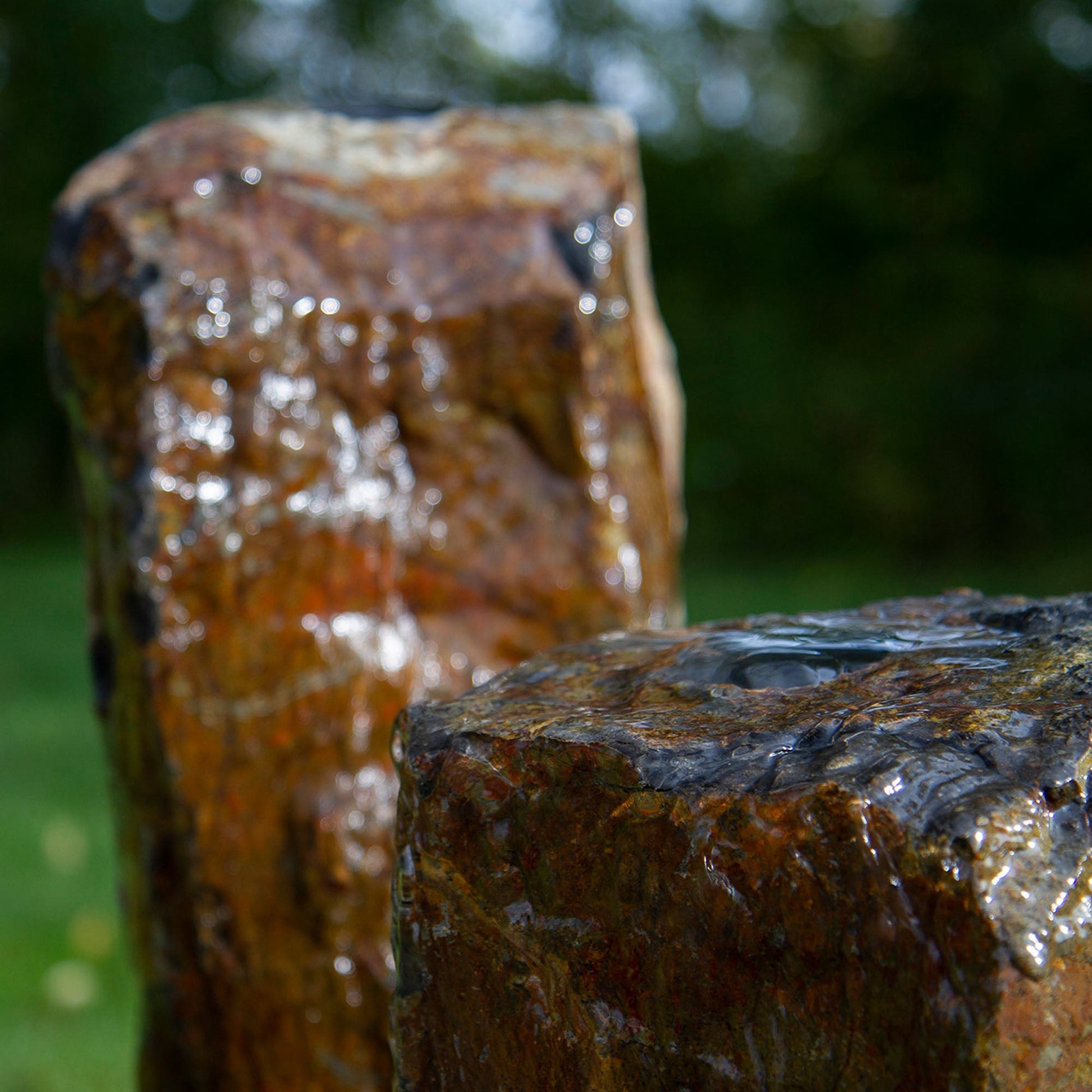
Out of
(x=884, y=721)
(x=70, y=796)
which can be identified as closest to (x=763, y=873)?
(x=884, y=721)

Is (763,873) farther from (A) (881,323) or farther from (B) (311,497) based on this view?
(A) (881,323)

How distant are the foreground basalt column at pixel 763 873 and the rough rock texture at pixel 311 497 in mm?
853

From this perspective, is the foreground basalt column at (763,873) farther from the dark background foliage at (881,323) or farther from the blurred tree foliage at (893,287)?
the blurred tree foliage at (893,287)

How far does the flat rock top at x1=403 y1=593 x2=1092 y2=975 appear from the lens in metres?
0.87

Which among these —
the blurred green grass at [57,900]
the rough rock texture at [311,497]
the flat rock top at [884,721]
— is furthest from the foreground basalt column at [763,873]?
the blurred green grass at [57,900]

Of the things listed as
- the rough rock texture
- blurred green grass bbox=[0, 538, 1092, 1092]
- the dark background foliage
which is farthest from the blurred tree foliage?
the rough rock texture

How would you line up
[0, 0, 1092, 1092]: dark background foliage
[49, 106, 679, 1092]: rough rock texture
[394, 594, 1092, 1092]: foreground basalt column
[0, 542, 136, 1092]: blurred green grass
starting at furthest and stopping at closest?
[0, 0, 1092, 1092]: dark background foliage
[0, 542, 136, 1092]: blurred green grass
[49, 106, 679, 1092]: rough rock texture
[394, 594, 1092, 1092]: foreground basalt column

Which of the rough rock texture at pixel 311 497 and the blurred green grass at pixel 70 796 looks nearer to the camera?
the rough rock texture at pixel 311 497

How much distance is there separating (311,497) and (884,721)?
125 cm

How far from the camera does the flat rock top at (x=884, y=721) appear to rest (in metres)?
0.87

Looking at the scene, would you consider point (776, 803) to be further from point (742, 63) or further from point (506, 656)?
point (742, 63)

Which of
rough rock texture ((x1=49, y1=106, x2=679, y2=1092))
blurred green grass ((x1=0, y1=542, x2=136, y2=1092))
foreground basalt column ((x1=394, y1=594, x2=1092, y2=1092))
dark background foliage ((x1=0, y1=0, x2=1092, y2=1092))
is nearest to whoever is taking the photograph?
foreground basalt column ((x1=394, y1=594, x2=1092, y2=1092))

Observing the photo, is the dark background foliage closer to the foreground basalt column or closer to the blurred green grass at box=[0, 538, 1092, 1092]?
the blurred green grass at box=[0, 538, 1092, 1092]

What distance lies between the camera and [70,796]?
4.63m
